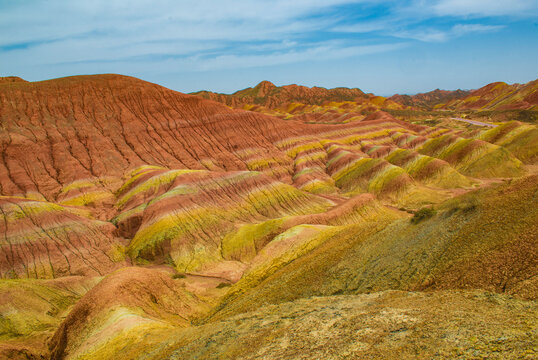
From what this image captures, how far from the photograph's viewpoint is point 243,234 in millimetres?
38188

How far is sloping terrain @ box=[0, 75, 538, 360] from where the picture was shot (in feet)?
29.8

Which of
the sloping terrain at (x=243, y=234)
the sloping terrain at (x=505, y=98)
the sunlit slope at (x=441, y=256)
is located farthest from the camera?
the sloping terrain at (x=505, y=98)

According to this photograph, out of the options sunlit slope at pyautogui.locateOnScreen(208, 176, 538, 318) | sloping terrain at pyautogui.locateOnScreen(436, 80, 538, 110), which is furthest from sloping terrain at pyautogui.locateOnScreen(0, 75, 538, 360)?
sloping terrain at pyautogui.locateOnScreen(436, 80, 538, 110)

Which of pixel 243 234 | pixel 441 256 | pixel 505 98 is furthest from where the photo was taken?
pixel 505 98

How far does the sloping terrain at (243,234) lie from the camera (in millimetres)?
9094

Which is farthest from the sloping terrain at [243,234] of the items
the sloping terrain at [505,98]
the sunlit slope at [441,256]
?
the sloping terrain at [505,98]

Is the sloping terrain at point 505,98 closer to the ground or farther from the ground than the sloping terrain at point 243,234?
farther from the ground

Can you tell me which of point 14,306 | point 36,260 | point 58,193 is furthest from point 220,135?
point 14,306

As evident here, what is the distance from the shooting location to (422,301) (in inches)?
368

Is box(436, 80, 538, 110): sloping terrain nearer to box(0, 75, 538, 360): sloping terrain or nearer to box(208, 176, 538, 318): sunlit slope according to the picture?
box(0, 75, 538, 360): sloping terrain

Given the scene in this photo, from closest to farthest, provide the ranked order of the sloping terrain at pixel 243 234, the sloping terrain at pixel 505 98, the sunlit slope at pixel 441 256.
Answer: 1. the sloping terrain at pixel 243 234
2. the sunlit slope at pixel 441 256
3. the sloping terrain at pixel 505 98

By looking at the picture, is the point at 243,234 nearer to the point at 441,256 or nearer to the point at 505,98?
the point at 441,256

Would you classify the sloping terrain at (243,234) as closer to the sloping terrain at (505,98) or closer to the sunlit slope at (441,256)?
the sunlit slope at (441,256)

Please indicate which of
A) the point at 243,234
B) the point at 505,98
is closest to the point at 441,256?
the point at 243,234
